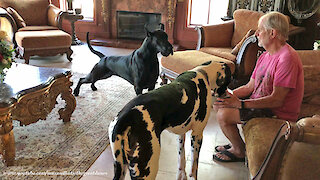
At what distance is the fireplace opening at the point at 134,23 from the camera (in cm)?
639

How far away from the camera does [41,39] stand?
15.0ft

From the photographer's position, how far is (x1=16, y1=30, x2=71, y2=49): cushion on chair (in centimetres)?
449

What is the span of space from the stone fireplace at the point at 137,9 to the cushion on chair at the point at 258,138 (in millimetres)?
4579

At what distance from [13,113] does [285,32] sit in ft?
6.34

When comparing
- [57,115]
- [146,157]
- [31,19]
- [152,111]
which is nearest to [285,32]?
[152,111]

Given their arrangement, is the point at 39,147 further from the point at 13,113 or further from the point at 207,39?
the point at 207,39

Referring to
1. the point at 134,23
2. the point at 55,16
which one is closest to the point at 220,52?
the point at 55,16

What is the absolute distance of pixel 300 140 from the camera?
1040mm

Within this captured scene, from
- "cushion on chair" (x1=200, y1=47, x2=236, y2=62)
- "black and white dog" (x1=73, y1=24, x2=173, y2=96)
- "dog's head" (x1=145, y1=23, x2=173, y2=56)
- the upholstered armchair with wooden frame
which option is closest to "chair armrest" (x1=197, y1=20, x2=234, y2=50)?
the upholstered armchair with wooden frame

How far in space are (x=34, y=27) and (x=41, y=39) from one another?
683mm

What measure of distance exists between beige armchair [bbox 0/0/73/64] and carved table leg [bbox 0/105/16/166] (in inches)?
108

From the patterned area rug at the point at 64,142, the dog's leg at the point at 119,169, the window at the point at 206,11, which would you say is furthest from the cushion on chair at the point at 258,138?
the window at the point at 206,11

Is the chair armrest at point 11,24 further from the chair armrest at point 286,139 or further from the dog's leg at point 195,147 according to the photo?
the chair armrest at point 286,139

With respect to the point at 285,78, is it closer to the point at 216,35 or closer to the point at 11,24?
the point at 216,35
